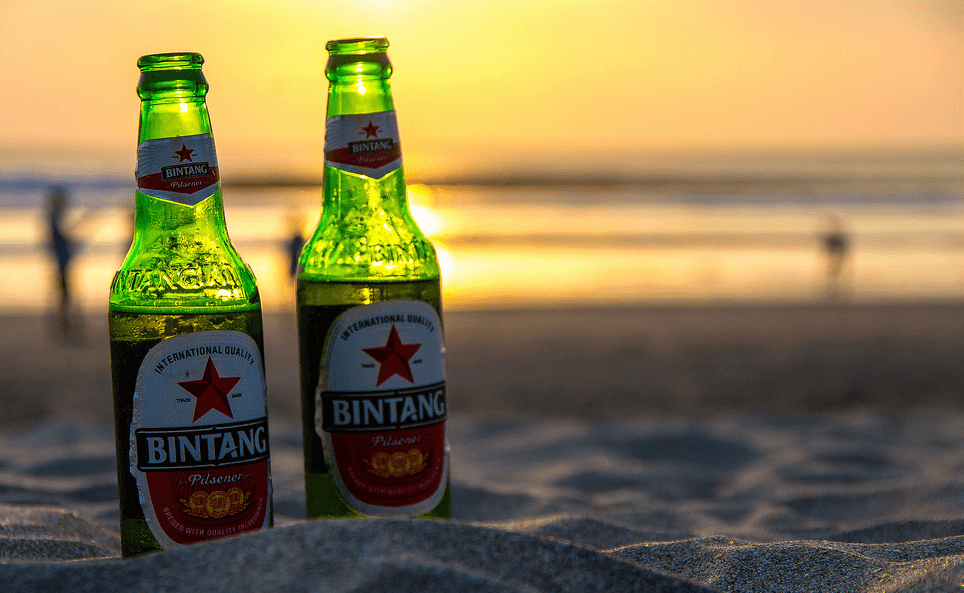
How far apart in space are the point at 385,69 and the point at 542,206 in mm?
15785

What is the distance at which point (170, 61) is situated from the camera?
5.39 feet

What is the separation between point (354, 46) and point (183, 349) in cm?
65

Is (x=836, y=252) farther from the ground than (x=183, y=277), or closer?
closer

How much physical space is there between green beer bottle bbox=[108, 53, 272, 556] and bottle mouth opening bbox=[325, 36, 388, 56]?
0.85 feet

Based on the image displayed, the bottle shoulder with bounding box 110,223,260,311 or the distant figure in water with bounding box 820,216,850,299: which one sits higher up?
the bottle shoulder with bounding box 110,223,260,311

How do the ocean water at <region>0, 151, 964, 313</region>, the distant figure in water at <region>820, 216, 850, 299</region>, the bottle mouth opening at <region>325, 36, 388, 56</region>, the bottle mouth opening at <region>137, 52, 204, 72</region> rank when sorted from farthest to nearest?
the distant figure in water at <region>820, 216, 850, 299</region>, the ocean water at <region>0, 151, 964, 313</region>, the bottle mouth opening at <region>325, 36, 388, 56</region>, the bottle mouth opening at <region>137, 52, 204, 72</region>

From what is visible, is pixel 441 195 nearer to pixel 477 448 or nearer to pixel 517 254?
pixel 517 254

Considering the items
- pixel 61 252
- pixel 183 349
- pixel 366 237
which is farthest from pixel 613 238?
pixel 183 349

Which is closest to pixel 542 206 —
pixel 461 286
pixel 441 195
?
pixel 441 195

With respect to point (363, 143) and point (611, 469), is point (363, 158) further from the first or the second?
point (611, 469)

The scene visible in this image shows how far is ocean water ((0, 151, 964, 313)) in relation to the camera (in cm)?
1105

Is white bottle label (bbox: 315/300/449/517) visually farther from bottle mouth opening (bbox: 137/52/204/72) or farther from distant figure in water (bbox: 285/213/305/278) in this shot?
distant figure in water (bbox: 285/213/305/278)

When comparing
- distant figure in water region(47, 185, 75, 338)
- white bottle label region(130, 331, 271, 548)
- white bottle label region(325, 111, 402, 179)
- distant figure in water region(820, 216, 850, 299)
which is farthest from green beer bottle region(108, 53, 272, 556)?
distant figure in water region(820, 216, 850, 299)

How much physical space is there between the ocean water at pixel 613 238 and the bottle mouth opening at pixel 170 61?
6314mm
